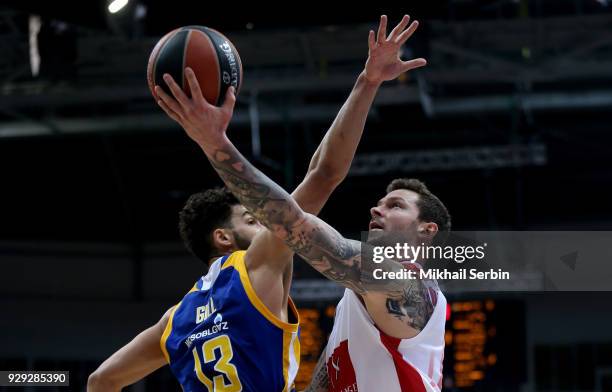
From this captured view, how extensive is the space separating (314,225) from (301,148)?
490 inches

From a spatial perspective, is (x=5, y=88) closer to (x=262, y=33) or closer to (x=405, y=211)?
(x=262, y=33)

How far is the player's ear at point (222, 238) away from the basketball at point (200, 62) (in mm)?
1132

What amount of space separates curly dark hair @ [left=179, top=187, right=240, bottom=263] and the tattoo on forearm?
99 centimetres

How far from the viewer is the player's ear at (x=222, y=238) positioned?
4242 mm

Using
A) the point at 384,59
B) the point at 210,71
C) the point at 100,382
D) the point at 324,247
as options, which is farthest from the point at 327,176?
the point at 100,382

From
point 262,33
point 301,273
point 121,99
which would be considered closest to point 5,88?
point 121,99

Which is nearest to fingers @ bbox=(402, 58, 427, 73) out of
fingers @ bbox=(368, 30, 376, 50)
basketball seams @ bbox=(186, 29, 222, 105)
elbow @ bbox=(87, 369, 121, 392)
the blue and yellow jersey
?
fingers @ bbox=(368, 30, 376, 50)

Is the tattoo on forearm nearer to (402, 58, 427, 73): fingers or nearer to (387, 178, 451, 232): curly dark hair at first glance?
(387, 178, 451, 232): curly dark hair

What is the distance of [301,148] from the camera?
51.5ft

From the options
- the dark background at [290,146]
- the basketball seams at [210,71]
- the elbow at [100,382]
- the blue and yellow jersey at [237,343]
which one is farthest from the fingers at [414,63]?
the dark background at [290,146]

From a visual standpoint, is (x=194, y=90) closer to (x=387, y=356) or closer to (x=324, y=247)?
(x=324, y=247)

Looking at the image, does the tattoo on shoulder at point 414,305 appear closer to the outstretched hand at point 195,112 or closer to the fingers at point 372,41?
the fingers at point 372,41

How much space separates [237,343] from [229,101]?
1056 mm

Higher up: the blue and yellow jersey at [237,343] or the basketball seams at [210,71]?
the basketball seams at [210,71]
